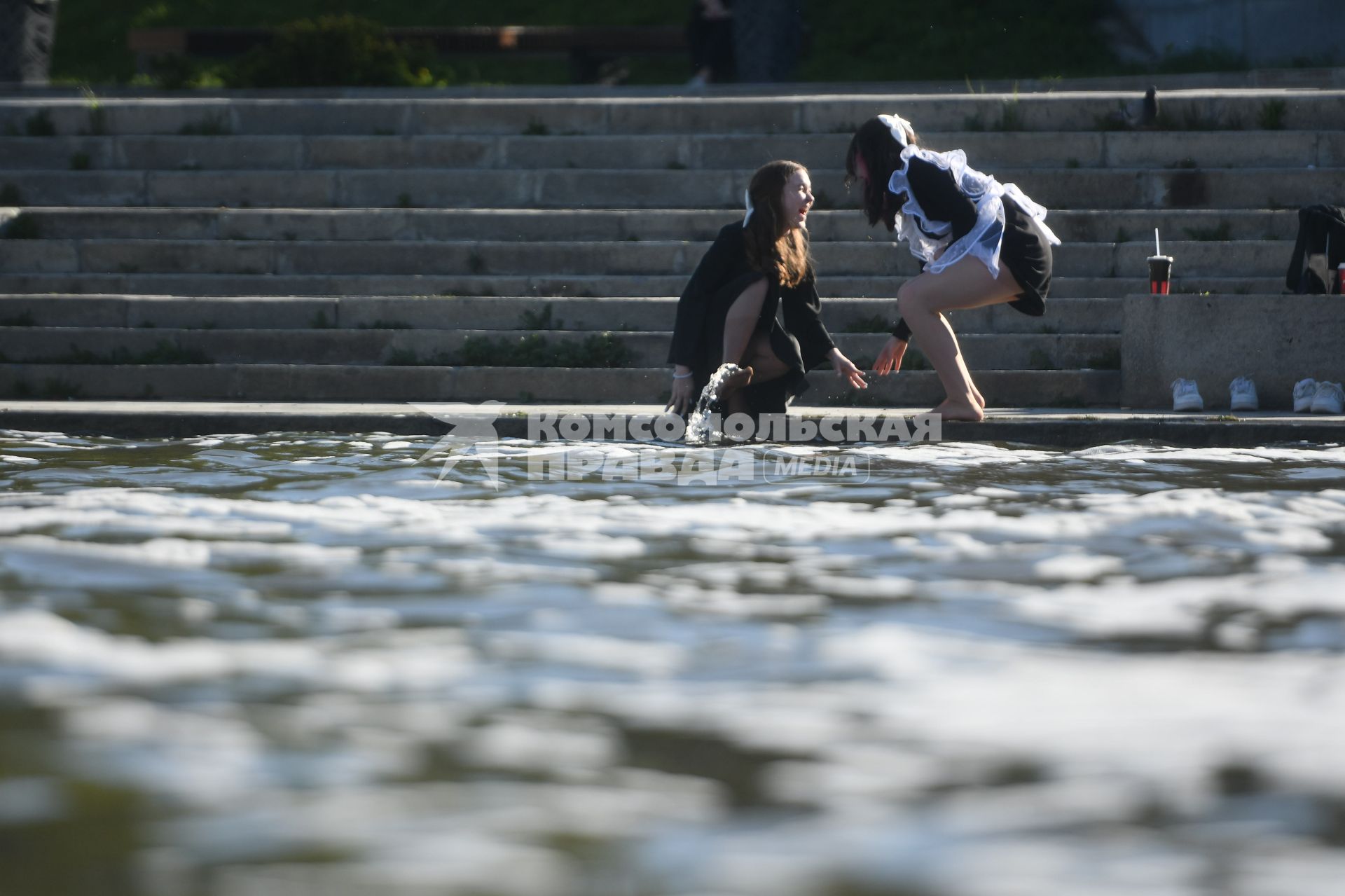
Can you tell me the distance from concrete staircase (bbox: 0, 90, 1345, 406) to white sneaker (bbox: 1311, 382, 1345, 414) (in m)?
1.28

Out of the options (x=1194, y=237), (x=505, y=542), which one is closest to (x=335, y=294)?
(x=1194, y=237)

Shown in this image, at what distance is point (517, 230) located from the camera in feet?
37.0

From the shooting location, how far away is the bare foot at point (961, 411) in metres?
7.58

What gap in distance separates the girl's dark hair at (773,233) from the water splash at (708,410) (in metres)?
0.51

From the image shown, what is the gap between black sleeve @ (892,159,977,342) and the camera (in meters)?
7.61

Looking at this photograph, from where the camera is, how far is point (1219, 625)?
11.4 ft

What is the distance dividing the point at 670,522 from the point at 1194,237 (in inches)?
271

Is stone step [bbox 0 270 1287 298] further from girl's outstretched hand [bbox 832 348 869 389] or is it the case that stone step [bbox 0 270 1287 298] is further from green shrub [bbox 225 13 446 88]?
green shrub [bbox 225 13 446 88]

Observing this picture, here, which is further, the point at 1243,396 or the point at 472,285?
the point at 472,285

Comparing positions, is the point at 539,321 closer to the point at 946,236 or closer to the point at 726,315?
the point at 726,315

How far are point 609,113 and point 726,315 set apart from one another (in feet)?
17.5

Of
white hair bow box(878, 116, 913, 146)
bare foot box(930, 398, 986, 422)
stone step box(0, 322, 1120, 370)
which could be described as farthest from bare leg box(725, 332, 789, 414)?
stone step box(0, 322, 1120, 370)

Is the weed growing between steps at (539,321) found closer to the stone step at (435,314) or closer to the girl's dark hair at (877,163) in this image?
the stone step at (435,314)

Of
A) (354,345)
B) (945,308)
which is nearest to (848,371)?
(945,308)
